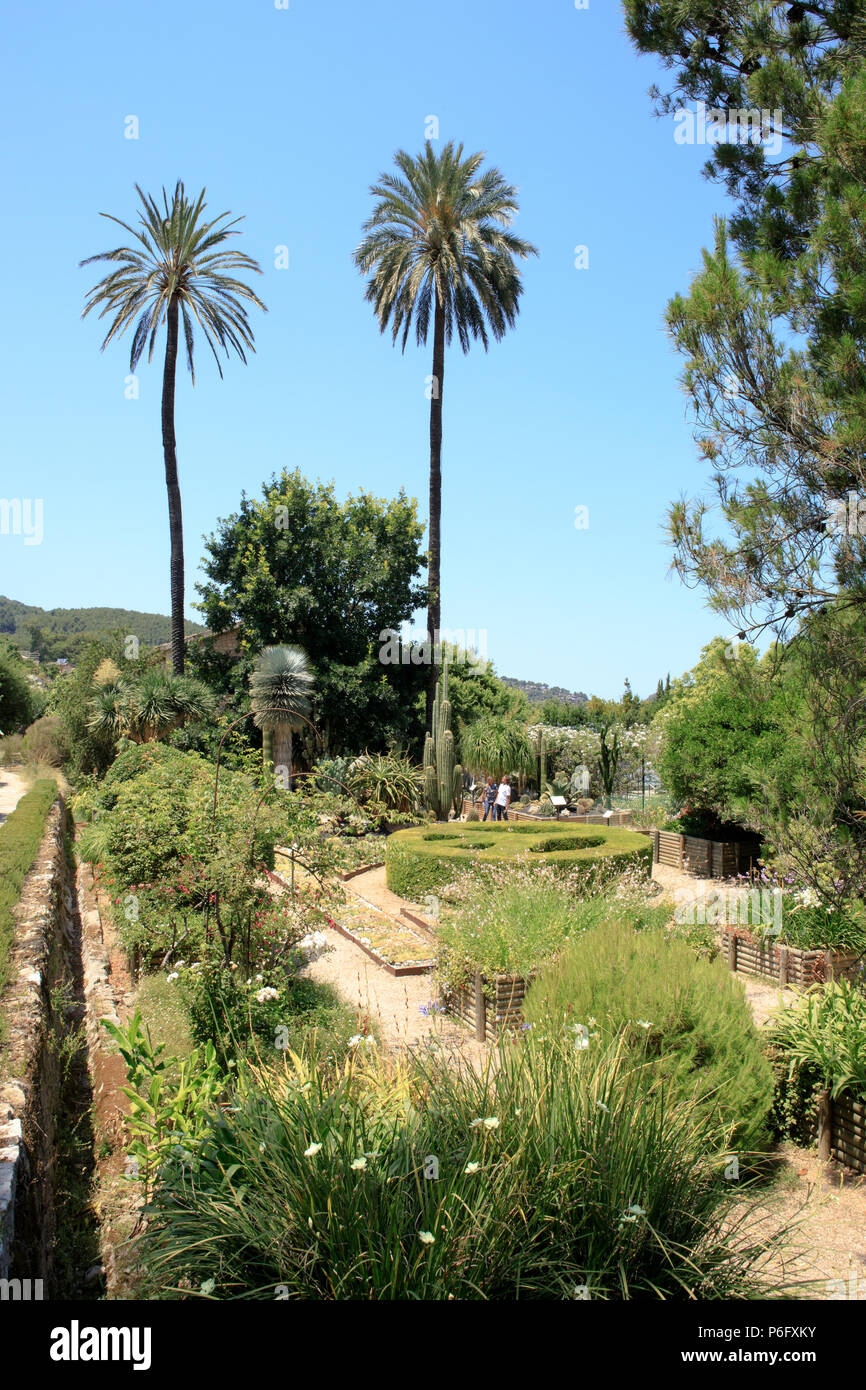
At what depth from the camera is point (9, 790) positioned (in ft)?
78.0

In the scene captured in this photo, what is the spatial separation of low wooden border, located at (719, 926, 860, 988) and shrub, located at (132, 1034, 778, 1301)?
4975 millimetres

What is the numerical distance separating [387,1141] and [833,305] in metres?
4.47

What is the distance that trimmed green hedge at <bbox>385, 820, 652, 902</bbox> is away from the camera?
11.7 meters

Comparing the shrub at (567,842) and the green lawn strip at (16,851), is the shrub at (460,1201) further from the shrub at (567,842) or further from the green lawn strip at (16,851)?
the shrub at (567,842)

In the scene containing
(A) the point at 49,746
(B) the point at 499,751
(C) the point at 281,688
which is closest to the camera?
(C) the point at 281,688

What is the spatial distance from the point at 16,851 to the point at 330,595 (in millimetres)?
15024

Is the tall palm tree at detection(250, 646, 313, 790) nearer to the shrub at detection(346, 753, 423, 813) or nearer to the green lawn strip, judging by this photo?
the shrub at detection(346, 753, 423, 813)

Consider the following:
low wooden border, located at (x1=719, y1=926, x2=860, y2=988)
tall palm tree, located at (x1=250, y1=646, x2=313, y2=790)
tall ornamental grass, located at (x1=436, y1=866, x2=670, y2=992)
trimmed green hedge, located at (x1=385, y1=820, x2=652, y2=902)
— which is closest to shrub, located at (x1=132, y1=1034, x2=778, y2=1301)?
tall ornamental grass, located at (x1=436, y1=866, x2=670, y2=992)

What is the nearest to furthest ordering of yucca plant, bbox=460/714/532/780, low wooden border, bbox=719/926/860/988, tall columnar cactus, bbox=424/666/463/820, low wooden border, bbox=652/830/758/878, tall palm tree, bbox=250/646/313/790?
1. low wooden border, bbox=719/926/860/988
2. low wooden border, bbox=652/830/758/878
3. tall columnar cactus, bbox=424/666/463/820
4. tall palm tree, bbox=250/646/313/790
5. yucca plant, bbox=460/714/532/780

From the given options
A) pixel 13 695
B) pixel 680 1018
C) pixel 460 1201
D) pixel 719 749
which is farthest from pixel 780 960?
pixel 13 695

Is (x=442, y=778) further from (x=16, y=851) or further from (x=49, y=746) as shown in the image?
(x=49, y=746)

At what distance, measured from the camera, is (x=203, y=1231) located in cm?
319

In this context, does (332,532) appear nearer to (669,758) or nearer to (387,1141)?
(669,758)
